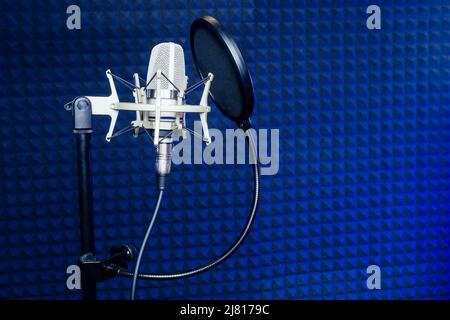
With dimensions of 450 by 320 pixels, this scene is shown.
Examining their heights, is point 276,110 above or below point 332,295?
above

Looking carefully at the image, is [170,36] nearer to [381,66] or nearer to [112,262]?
[381,66]

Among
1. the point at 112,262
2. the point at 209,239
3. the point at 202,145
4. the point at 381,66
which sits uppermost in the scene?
the point at 381,66

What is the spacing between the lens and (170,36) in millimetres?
2010

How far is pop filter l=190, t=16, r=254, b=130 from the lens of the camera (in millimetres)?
868

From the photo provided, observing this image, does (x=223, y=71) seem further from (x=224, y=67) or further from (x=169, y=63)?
(x=169, y=63)

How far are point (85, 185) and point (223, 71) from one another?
0.44m

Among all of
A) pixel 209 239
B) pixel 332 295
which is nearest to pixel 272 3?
pixel 209 239

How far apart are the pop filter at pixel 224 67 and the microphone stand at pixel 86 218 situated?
0.97 ft

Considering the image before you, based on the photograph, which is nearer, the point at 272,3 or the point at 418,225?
the point at 272,3

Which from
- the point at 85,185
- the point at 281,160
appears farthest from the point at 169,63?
the point at 281,160

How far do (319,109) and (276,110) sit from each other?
21cm

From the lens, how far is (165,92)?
932mm

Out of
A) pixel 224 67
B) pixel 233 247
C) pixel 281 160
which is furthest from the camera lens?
pixel 281 160
